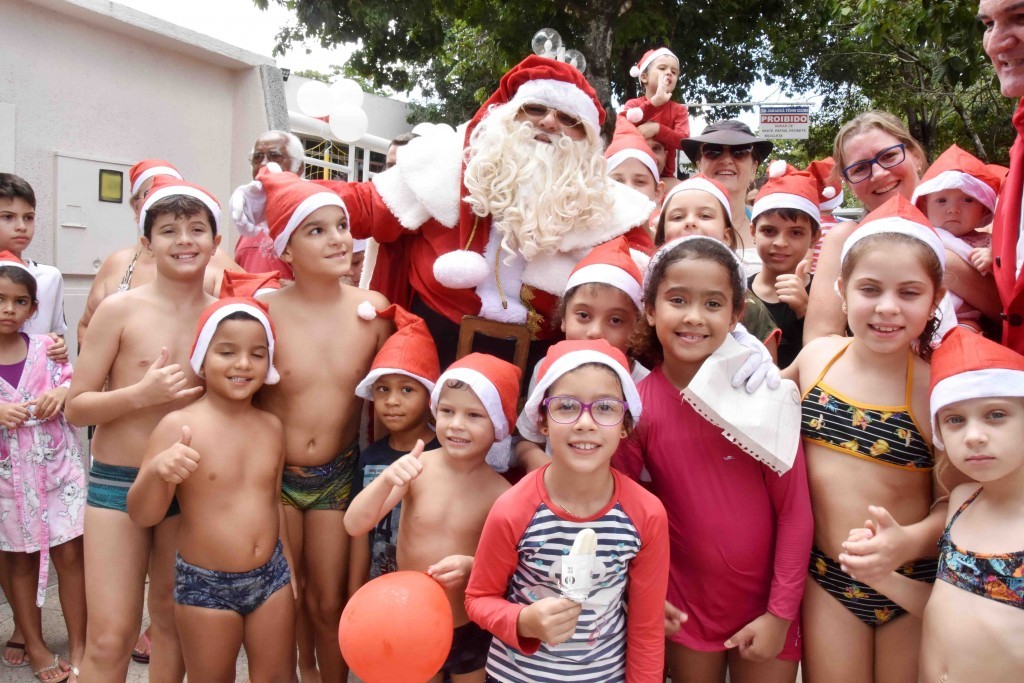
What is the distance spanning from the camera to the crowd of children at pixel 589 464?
2.22 m

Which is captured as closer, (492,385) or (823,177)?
(492,385)

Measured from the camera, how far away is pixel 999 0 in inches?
94.9

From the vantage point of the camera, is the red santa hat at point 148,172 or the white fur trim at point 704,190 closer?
the white fur trim at point 704,190

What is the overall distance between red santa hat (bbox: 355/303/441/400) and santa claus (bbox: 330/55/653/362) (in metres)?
0.24

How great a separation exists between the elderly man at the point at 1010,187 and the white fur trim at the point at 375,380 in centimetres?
195

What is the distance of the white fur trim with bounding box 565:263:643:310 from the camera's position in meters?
2.69

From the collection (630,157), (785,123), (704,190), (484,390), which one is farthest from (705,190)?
(785,123)

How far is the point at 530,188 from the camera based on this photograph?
3137 mm

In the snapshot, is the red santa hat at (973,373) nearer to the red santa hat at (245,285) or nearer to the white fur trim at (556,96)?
the white fur trim at (556,96)

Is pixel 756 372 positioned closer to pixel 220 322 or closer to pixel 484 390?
pixel 484 390

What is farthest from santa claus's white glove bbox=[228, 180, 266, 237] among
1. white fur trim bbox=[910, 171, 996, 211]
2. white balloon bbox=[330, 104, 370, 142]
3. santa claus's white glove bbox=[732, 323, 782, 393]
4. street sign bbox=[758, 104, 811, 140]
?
street sign bbox=[758, 104, 811, 140]

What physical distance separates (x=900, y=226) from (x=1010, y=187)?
516 millimetres

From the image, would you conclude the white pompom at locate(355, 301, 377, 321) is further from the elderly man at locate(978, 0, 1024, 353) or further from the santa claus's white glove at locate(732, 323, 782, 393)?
the elderly man at locate(978, 0, 1024, 353)

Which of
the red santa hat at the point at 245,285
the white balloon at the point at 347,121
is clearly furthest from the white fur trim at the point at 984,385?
the white balloon at the point at 347,121
